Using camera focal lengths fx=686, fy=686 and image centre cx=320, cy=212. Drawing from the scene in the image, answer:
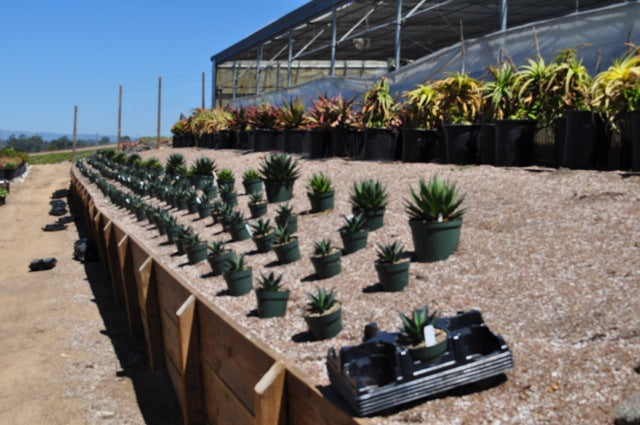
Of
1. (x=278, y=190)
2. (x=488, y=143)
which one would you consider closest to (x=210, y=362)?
(x=278, y=190)

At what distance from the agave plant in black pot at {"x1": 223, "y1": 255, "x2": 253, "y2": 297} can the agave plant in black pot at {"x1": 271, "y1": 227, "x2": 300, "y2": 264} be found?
60 centimetres

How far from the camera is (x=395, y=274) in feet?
16.3

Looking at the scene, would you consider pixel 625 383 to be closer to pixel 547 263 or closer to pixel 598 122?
pixel 547 263

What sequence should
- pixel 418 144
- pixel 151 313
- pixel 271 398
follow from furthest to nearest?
pixel 418 144
pixel 151 313
pixel 271 398

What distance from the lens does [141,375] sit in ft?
25.0

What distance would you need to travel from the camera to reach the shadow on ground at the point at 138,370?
6.59m

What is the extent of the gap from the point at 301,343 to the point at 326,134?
8670mm

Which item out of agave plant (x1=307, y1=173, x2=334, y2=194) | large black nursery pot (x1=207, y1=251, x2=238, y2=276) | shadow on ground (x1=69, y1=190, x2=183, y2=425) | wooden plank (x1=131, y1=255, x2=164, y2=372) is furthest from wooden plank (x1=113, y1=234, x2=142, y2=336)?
agave plant (x1=307, y1=173, x2=334, y2=194)

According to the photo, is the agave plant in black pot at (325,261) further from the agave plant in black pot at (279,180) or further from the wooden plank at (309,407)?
the agave plant in black pot at (279,180)

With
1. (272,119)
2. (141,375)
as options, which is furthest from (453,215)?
(272,119)

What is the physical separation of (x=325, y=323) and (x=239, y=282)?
169cm

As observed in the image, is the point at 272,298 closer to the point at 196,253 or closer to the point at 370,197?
the point at 370,197

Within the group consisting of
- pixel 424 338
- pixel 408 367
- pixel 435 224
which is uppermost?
pixel 435 224

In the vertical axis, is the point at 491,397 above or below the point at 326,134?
below
